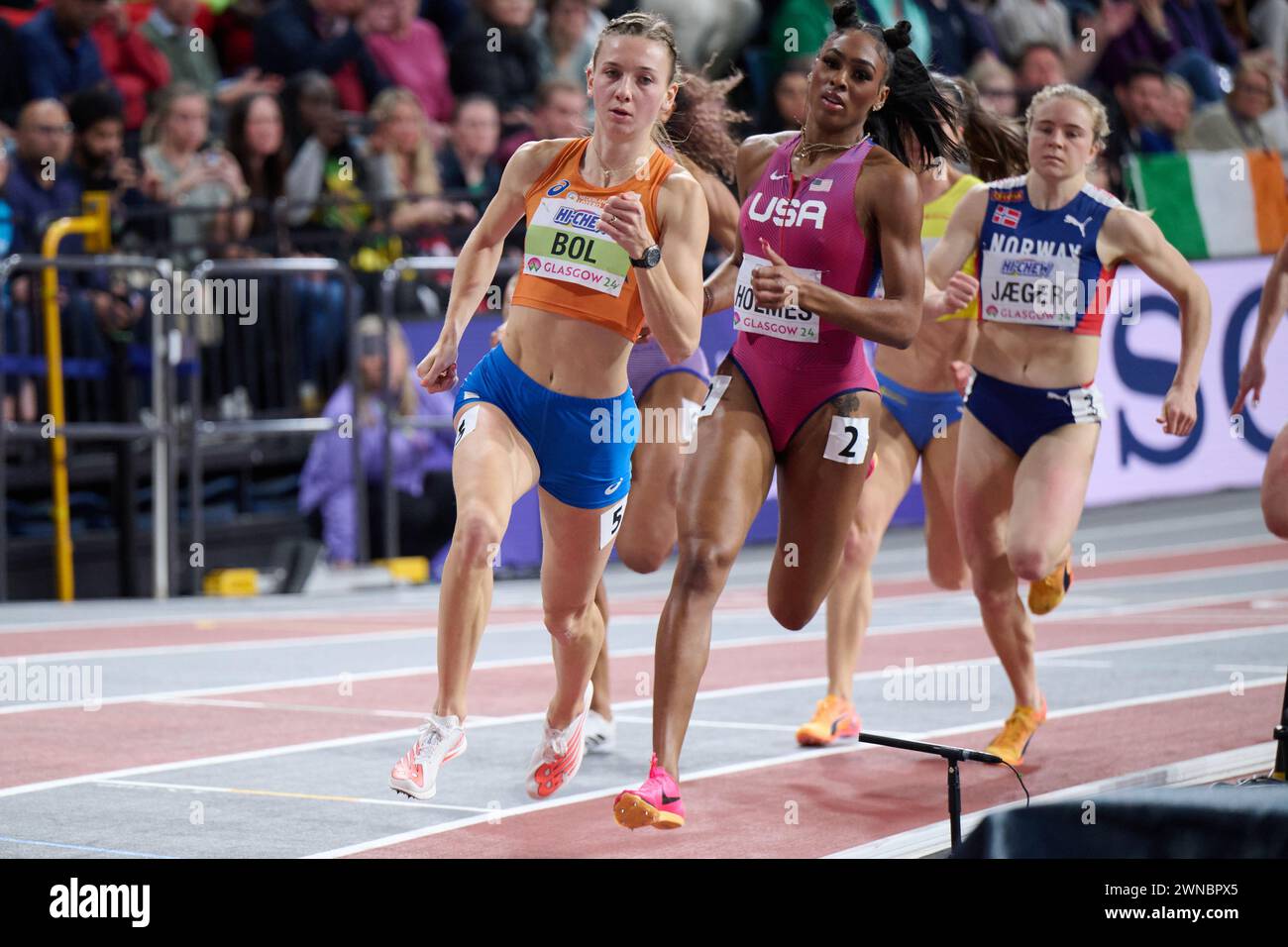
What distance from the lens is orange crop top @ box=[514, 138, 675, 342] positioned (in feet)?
20.5

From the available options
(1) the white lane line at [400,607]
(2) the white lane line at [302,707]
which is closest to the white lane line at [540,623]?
(1) the white lane line at [400,607]

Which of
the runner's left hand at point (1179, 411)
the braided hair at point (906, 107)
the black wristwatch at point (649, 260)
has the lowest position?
the runner's left hand at point (1179, 411)

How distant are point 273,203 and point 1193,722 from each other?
8461 millimetres

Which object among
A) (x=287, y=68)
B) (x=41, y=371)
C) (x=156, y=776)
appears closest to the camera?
(x=156, y=776)

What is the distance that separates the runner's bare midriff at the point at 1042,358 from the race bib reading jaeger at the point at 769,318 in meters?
1.59

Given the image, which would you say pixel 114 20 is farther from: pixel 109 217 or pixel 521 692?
pixel 521 692

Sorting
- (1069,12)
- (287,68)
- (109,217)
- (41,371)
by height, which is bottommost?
(41,371)

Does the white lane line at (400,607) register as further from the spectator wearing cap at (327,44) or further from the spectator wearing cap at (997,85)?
the spectator wearing cap at (327,44)

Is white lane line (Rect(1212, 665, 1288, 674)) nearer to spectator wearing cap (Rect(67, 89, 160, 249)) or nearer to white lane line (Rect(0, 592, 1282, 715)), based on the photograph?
white lane line (Rect(0, 592, 1282, 715))

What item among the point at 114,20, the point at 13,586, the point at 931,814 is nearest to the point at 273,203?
the point at 114,20

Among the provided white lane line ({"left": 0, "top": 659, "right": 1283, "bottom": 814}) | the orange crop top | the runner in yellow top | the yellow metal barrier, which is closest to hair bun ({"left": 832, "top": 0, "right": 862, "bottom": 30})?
the orange crop top

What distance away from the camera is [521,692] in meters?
9.52

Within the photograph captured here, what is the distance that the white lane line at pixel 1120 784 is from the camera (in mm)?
5895

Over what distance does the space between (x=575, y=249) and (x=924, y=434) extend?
273 centimetres
